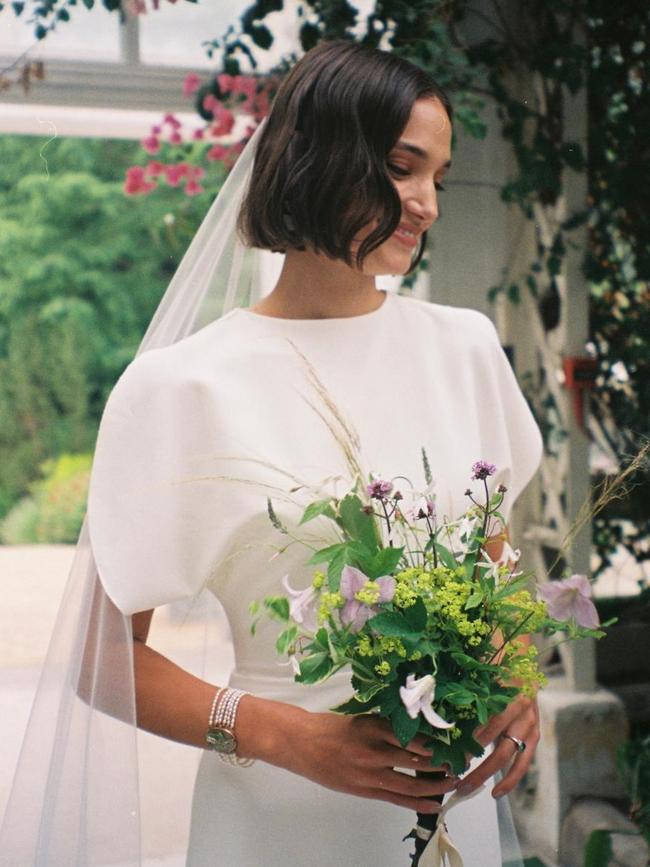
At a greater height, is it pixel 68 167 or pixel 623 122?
pixel 623 122

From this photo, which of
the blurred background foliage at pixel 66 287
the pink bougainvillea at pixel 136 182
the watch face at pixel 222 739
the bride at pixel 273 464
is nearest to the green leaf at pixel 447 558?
the bride at pixel 273 464

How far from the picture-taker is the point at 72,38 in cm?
278

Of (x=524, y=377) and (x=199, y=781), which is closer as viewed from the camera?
(x=199, y=781)

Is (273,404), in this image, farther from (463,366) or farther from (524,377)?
(524,377)

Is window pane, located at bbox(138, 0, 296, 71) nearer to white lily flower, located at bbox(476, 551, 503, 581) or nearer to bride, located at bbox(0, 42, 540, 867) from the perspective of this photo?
bride, located at bbox(0, 42, 540, 867)

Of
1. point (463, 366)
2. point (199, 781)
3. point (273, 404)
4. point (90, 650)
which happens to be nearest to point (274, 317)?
point (273, 404)

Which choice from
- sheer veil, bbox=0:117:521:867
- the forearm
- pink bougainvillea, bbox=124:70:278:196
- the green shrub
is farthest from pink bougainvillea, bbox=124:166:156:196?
the green shrub

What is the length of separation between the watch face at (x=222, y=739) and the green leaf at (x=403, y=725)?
0.27 meters

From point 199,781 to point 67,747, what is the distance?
16 centimetres

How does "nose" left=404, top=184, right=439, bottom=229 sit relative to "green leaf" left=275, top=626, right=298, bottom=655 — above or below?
above

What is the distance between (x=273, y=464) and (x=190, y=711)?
0.28m

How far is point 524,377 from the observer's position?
9.77 feet

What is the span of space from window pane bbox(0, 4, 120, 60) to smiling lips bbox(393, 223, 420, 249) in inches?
65.4

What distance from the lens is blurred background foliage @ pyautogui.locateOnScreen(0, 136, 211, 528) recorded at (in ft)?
29.0
